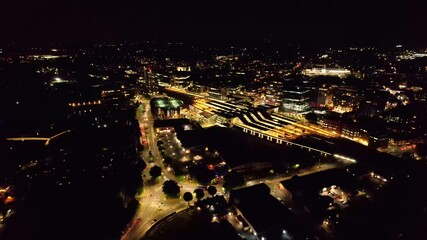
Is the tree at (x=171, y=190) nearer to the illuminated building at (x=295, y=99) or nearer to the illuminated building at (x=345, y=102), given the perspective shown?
the illuminated building at (x=295, y=99)

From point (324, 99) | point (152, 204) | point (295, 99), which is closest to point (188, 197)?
point (152, 204)

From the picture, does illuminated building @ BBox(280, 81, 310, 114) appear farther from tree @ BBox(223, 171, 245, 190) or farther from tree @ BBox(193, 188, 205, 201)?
tree @ BBox(193, 188, 205, 201)

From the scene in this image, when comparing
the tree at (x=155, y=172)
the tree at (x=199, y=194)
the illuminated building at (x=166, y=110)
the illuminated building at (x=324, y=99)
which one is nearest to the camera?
the tree at (x=199, y=194)

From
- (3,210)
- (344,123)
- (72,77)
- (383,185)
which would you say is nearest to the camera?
(3,210)

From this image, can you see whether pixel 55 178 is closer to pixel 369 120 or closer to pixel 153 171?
pixel 153 171

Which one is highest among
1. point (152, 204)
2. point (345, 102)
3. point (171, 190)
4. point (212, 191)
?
point (345, 102)

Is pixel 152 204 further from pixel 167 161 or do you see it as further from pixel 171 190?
pixel 167 161

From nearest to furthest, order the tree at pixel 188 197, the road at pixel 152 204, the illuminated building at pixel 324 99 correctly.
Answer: the road at pixel 152 204 < the tree at pixel 188 197 < the illuminated building at pixel 324 99

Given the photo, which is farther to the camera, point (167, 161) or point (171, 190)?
point (167, 161)

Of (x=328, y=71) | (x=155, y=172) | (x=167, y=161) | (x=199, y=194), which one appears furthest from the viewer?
(x=328, y=71)

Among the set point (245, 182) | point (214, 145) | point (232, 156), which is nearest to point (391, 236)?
point (245, 182)

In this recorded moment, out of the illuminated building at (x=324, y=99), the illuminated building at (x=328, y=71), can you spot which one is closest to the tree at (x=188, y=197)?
the illuminated building at (x=324, y=99)
